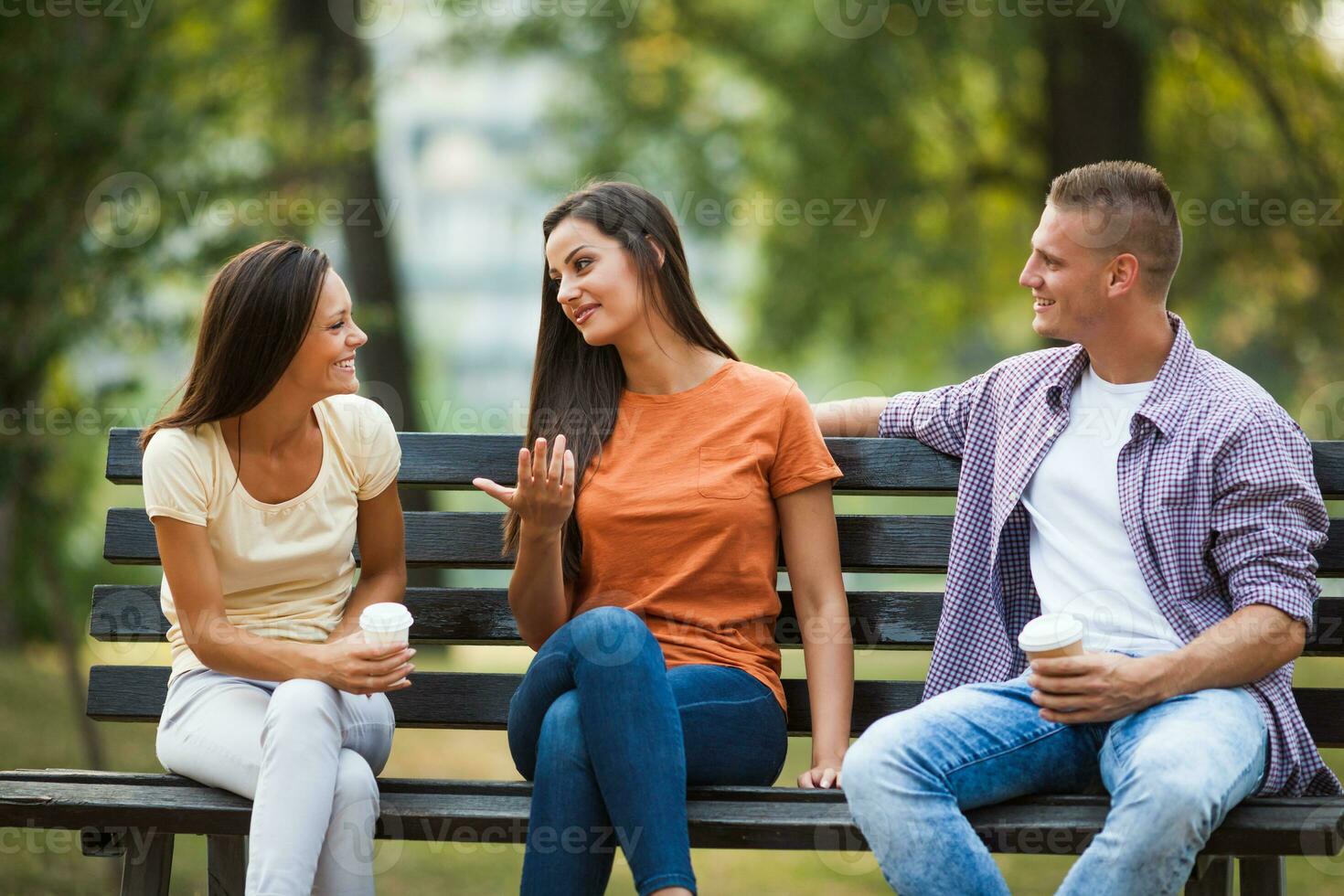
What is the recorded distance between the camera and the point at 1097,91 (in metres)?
8.34

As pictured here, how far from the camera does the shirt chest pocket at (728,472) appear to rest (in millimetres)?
3059

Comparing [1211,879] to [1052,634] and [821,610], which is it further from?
[821,610]

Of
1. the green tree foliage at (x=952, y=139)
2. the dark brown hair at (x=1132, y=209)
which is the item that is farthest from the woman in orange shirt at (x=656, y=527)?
the green tree foliage at (x=952, y=139)

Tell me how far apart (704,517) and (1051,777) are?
0.86m

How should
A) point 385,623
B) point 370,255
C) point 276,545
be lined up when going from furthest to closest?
point 370,255
point 276,545
point 385,623

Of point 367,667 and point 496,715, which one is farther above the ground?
point 367,667

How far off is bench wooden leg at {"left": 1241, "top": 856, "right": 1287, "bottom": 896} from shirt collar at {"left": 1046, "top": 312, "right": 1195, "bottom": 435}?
0.83 m

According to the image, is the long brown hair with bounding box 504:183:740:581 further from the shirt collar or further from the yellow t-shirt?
the shirt collar

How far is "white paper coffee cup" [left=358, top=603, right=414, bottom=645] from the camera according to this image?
274 centimetres

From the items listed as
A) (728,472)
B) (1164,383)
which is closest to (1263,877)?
(1164,383)

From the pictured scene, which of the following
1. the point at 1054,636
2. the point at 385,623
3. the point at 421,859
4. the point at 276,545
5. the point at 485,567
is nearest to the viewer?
the point at 1054,636

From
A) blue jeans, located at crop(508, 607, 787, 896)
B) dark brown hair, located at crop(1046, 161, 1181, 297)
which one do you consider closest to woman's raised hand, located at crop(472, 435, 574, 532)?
blue jeans, located at crop(508, 607, 787, 896)

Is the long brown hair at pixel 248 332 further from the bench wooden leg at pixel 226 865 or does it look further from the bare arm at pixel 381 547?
the bench wooden leg at pixel 226 865

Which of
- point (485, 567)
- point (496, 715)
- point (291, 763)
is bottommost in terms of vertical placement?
point (496, 715)
